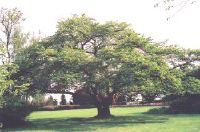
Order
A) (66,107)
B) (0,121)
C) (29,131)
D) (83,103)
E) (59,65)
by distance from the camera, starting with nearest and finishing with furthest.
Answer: (29,131), (0,121), (59,65), (66,107), (83,103)

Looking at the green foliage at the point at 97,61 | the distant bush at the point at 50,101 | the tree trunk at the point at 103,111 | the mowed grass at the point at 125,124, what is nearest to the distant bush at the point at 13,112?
the mowed grass at the point at 125,124

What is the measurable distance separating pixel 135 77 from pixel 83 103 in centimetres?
3643

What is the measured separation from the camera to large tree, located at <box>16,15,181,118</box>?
3759 centimetres

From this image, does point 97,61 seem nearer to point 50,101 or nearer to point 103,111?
point 103,111

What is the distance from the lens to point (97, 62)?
125ft

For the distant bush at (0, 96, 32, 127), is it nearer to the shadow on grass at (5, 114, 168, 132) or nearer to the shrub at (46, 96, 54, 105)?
the shadow on grass at (5, 114, 168, 132)

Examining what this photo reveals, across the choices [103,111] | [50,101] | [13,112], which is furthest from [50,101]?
[13,112]

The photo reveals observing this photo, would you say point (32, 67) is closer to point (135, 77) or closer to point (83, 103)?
point (135, 77)

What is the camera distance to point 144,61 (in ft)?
122

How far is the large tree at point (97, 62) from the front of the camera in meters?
37.6

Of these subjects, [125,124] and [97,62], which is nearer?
[125,124]

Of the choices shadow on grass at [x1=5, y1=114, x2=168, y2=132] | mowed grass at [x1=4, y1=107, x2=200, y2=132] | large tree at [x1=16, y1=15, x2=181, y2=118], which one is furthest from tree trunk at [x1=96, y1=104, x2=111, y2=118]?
shadow on grass at [x1=5, y1=114, x2=168, y2=132]

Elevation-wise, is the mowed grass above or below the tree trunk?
below

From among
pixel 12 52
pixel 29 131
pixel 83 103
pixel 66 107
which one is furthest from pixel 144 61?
pixel 83 103
